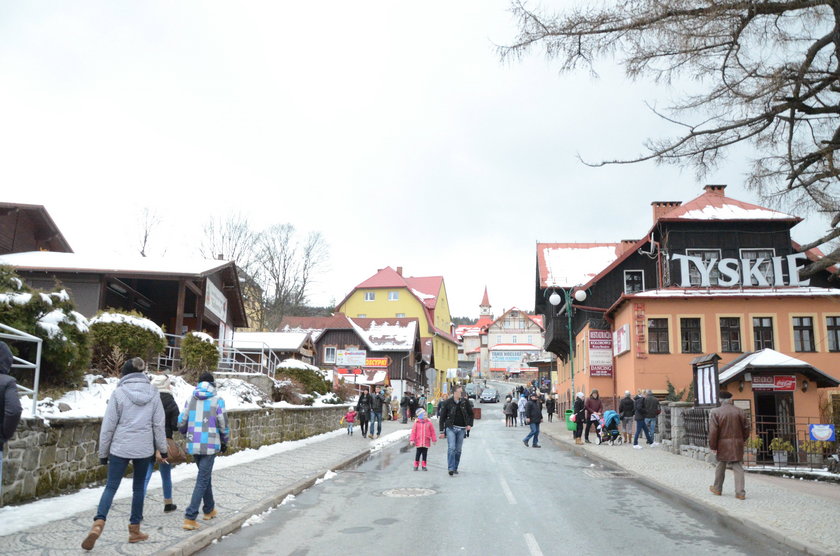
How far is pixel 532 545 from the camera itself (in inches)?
286

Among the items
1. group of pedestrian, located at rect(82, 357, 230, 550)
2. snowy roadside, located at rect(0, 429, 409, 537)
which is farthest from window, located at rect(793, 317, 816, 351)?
group of pedestrian, located at rect(82, 357, 230, 550)

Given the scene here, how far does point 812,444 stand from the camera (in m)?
17.1

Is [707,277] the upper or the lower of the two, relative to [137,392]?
upper

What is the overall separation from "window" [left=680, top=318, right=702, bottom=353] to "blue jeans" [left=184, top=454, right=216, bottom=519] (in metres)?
25.7

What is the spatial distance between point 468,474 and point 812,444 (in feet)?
31.1

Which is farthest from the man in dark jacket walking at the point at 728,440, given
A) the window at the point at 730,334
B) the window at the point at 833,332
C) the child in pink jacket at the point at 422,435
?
the window at the point at 833,332

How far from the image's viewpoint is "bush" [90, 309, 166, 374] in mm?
14000

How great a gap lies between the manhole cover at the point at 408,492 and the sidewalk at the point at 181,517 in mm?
1553

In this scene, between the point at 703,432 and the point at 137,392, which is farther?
the point at 703,432

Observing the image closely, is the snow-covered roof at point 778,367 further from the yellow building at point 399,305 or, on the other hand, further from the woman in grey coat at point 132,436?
the yellow building at point 399,305

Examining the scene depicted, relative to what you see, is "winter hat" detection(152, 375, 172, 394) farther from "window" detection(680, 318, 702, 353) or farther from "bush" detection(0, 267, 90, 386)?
"window" detection(680, 318, 702, 353)

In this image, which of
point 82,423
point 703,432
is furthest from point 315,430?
point 82,423

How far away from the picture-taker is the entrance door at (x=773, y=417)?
1755 cm

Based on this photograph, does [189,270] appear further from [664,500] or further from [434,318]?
[434,318]
